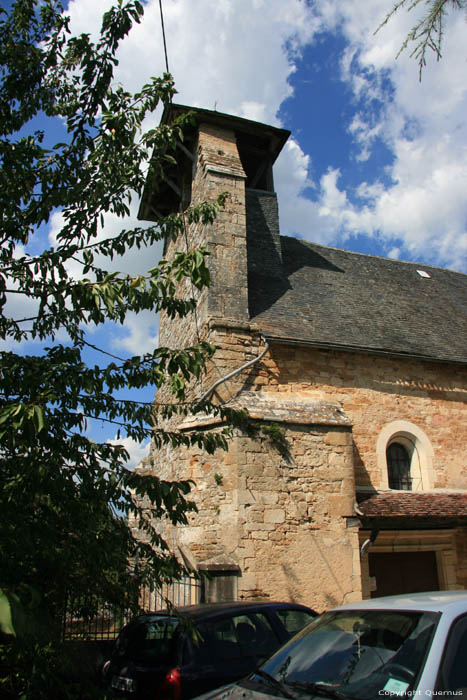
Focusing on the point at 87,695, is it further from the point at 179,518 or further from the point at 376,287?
the point at 376,287

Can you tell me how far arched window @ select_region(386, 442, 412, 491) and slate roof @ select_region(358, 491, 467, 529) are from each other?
0.59 meters

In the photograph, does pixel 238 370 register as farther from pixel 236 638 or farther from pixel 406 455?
pixel 236 638

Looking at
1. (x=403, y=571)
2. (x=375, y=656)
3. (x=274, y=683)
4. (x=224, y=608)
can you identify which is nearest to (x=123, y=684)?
(x=224, y=608)

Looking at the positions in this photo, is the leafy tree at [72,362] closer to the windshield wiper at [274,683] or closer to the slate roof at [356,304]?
the windshield wiper at [274,683]

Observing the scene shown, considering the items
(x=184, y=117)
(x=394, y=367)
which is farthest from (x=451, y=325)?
(x=184, y=117)

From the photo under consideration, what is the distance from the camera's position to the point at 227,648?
4246 mm

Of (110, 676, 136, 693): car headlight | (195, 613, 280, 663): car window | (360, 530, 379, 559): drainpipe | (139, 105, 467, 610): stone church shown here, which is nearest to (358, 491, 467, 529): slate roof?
(139, 105, 467, 610): stone church

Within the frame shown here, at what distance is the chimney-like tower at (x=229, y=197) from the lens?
32.1 feet

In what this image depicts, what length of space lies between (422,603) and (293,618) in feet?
7.96

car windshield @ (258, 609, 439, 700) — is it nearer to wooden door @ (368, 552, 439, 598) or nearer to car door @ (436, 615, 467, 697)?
car door @ (436, 615, 467, 697)

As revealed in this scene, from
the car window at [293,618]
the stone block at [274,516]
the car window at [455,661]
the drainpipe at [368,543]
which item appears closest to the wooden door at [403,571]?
the drainpipe at [368,543]

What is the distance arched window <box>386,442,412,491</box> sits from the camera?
9672 mm

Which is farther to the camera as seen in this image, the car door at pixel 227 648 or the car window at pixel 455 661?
the car door at pixel 227 648

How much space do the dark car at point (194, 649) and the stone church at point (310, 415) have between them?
8.15ft
